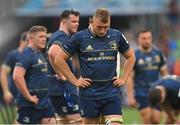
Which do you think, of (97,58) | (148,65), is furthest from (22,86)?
(148,65)

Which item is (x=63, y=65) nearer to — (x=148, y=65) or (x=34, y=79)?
(x=34, y=79)

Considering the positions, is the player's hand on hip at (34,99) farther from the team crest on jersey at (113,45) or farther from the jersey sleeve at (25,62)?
the team crest on jersey at (113,45)

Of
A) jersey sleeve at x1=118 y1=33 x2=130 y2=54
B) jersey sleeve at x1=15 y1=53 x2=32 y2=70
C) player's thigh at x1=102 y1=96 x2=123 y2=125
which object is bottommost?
player's thigh at x1=102 y1=96 x2=123 y2=125

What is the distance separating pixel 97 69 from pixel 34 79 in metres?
2.46

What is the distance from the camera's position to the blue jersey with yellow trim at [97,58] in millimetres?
12016

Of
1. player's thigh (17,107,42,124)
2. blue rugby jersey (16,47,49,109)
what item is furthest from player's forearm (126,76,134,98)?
player's thigh (17,107,42,124)

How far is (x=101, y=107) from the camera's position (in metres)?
12.2

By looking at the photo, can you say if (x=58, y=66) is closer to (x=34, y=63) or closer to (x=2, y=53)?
(x=34, y=63)

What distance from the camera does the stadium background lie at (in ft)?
111

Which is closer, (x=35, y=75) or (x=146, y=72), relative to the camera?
(x=35, y=75)

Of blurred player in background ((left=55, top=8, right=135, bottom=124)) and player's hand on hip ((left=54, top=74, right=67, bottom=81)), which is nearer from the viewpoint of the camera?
blurred player in background ((left=55, top=8, right=135, bottom=124))

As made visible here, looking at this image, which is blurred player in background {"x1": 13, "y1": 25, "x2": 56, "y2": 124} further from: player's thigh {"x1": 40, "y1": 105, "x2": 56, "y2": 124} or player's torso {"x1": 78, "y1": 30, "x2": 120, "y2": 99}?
player's torso {"x1": 78, "y1": 30, "x2": 120, "y2": 99}

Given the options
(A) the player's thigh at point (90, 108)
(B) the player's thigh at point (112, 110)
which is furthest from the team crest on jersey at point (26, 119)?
(B) the player's thigh at point (112, 110)

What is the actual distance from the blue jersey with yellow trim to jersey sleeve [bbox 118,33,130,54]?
160mm
